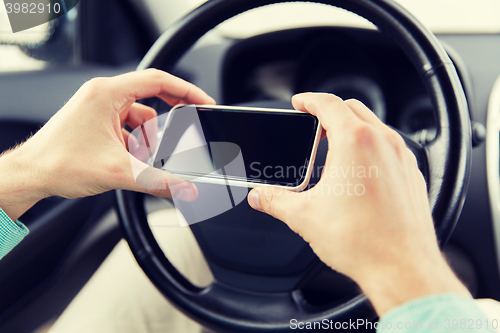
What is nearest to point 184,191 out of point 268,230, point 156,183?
point 156,183

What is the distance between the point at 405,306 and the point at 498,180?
21.6 inches

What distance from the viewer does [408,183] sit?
38cm

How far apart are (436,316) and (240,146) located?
1.13 feet

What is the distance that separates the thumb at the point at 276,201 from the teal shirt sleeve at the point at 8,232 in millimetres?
426

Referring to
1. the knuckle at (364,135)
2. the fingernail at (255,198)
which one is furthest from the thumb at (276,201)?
the knuckle at (364,135)

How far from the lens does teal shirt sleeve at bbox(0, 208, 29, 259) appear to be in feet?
1.86

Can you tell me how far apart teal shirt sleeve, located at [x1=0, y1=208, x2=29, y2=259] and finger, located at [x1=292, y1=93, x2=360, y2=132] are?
1.74 ft

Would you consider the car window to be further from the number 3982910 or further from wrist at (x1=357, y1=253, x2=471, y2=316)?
wrist at (x1=357, y1=253, x2=471, y2=316)

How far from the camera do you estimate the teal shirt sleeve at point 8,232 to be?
566 mm

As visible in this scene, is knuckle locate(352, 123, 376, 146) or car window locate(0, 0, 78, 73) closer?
knuckle locate(352, 123, 376, 146)

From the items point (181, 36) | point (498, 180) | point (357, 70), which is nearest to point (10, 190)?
point (181, 36)

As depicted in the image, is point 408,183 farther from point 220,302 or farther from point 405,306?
point 220,302

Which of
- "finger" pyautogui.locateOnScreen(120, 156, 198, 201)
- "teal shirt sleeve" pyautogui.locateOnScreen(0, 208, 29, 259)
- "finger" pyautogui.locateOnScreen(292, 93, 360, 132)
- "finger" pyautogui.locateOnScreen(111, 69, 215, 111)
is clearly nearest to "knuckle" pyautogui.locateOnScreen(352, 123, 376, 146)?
"finger" pyautogui.locateOnScreen(292, 93, 360, 132)

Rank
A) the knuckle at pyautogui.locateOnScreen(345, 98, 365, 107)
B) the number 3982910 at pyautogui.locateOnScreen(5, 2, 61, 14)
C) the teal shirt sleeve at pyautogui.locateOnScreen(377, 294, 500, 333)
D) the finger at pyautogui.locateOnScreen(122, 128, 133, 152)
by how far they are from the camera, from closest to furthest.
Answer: the teal shirt sleeve at pyautogui.locateOnScreen(377, 294, 500, 333) → the knuckle at pyautogui.locateOnScreen(345, 98, 365, 107) → the finger at pyautogui.locateOnScreen(122, 128, 133, 152) → the number 3982910 at pyautogui.locateOnScreen(5, 2, 61, 14)
